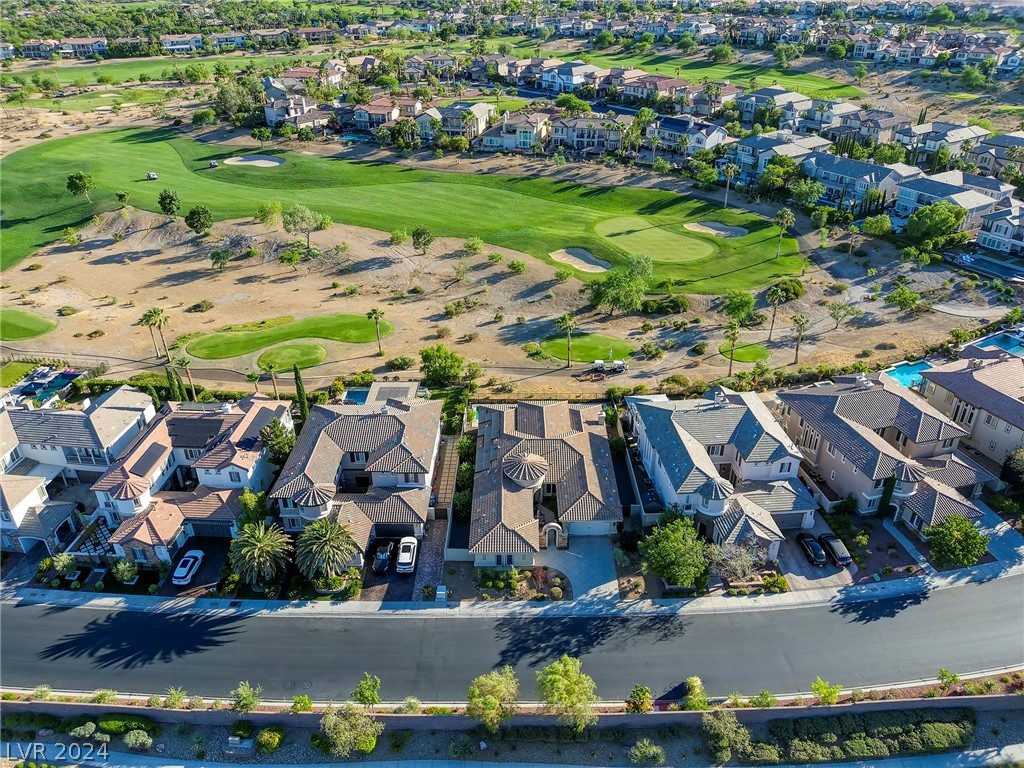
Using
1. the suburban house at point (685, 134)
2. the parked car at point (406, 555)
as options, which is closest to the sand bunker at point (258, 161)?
the suburban house at point (685, 134)

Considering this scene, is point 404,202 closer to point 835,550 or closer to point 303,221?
point 303,221

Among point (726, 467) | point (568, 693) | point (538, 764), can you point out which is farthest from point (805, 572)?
point (538, 764)

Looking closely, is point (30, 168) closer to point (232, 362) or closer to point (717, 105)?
point (232, 362)

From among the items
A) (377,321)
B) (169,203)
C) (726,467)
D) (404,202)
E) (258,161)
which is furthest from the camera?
(258,161)

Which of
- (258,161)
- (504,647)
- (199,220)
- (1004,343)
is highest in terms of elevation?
(258,161)

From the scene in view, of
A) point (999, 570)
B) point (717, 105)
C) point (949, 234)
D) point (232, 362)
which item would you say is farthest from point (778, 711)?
point (717, 105)

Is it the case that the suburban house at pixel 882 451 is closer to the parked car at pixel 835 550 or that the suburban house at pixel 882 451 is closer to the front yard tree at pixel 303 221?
the parked car at pixel 835 550

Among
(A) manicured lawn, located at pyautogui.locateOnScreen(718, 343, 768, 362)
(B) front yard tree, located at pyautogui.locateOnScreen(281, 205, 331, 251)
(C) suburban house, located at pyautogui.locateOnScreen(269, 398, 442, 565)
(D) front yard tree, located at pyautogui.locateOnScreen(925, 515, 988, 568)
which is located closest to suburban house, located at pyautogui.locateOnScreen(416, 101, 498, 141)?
(B) front yard tree, located at pyautogui.locateOnScreen(281, 205, 331, 251)
